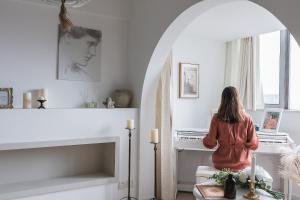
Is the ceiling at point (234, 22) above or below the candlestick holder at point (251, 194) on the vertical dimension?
above

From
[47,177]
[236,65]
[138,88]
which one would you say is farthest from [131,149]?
[236,65]

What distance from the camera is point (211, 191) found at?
214cm

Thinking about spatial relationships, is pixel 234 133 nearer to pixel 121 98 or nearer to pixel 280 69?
pixel 121 98

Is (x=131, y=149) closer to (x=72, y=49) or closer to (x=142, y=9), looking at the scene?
(x=72, y=49)

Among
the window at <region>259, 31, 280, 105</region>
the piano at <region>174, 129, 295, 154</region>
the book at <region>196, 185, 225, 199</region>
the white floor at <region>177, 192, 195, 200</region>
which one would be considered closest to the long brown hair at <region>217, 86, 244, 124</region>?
the piano at <region>174, 129, 295, 154</region>

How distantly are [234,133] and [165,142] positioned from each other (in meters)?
1.12

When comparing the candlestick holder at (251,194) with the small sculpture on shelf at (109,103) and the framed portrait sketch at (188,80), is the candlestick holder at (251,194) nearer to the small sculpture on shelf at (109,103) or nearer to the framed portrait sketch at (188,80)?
the small sculpture on shelf at (109,103)

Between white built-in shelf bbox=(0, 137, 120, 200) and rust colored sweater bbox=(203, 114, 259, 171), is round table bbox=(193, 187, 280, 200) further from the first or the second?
white built-in shelf bbox=(0, 137, 120, 200)

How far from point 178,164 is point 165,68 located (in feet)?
4.68

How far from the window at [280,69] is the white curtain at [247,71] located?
114 millimetres

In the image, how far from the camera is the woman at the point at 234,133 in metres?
2.91

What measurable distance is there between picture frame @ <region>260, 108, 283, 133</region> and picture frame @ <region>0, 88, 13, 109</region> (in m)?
3.10

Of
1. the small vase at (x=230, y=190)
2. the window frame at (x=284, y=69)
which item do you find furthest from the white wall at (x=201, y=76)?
the small vase at (x=230, y=190)

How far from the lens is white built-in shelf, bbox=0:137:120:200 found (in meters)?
2.93
